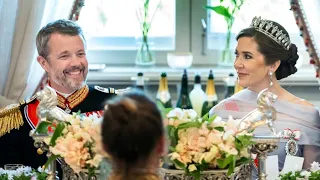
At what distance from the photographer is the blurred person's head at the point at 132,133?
1.41 m

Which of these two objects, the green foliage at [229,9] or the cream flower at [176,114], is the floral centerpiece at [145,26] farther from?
the cream flower at [176,114]

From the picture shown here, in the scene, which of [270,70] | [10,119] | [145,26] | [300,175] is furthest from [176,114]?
[145,26]

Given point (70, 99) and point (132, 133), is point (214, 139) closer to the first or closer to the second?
point (132, 133)

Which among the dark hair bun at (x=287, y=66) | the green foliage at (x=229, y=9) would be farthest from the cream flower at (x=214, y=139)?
the green foliage at (x=229, y=9)

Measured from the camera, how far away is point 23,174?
2.19 metres

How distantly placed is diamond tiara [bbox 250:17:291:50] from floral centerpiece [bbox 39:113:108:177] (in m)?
1.21

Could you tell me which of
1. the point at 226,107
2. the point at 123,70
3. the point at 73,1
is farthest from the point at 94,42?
the point at 226,107

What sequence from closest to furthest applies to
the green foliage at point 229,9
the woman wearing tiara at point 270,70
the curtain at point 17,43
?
the woman wearing tiara at point 270,70, the curtain at point 17,43, the green foliage at point 229,9

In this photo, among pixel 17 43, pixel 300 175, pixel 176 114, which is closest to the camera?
pixel 176 114

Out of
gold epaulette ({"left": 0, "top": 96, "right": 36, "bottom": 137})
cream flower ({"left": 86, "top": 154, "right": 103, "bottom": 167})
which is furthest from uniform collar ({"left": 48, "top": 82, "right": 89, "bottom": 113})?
cream flower ({"left": 86, "top": 154, "right": 103, "bottom": 167})

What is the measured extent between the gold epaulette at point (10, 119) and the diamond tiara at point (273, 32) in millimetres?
972

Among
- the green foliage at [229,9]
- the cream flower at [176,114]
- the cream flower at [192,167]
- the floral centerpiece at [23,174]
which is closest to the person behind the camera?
A: the cream flower at [192,167]

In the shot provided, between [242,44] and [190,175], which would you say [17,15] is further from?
[190,175]

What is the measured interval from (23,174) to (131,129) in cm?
87
